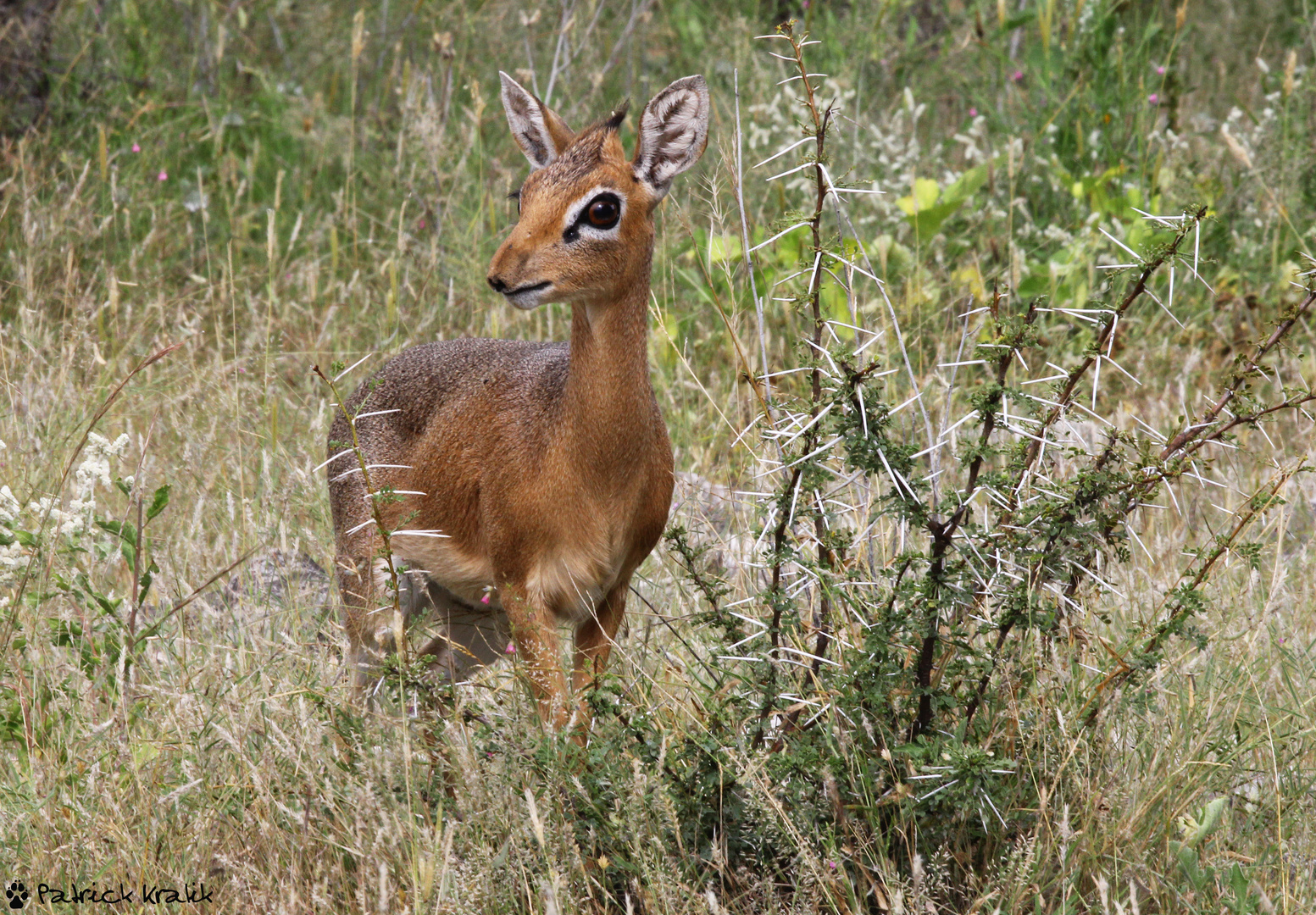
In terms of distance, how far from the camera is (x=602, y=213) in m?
3.16

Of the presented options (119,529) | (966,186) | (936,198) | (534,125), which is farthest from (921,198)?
(119,529)

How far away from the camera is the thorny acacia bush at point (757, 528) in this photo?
8.56ft

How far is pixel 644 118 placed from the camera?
325cm

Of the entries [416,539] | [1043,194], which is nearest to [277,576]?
[416,539]

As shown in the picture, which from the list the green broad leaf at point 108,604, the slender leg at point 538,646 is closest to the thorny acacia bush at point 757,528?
the green broad leaf at point 108,604

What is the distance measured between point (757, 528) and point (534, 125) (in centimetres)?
113

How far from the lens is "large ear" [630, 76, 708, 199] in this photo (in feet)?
10.7

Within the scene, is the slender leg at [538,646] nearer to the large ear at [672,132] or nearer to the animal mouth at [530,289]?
the animal mouth at [530,289]

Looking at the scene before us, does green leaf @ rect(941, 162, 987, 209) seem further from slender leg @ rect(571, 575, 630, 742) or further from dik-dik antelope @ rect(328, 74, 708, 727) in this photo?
slender leg @ rect(571, 575, 630, 742)

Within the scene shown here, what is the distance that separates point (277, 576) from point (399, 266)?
2285 mm

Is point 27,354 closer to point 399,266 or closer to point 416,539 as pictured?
point 399,266

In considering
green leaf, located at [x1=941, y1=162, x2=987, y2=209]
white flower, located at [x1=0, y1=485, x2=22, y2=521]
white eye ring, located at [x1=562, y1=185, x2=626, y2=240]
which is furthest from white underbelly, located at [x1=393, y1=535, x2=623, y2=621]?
green leaf, located at [x1=941, y1=162, x2=987, y2=209]

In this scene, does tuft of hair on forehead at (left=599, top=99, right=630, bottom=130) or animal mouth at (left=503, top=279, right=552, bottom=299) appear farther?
tuft of hair on forehead at (left=599, top=99, right=630, bottom=130)

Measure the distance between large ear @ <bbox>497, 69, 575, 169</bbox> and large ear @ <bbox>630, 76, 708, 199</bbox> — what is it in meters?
0.29
